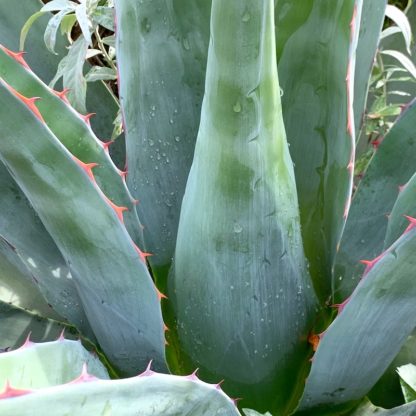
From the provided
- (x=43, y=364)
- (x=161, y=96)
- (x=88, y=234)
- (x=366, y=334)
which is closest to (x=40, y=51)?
(x=161, y=96)

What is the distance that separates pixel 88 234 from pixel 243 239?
6.7 inches

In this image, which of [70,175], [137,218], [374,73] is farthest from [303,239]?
[374,73]

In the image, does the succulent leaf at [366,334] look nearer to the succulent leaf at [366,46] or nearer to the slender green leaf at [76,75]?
the succulent leaf at [366,46]

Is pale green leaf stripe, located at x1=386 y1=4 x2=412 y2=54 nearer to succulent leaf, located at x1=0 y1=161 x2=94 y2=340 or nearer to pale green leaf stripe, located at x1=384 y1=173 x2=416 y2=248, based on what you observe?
pale green leaf stripe, located at x1=384 y1=173 x2=416 y2=248

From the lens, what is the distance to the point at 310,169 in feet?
2.86

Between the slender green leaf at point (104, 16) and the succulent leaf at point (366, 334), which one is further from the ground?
the slender green leaf at point (104, 16)

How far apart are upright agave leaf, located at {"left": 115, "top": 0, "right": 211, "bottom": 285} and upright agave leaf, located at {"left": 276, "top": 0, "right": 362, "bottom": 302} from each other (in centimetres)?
12

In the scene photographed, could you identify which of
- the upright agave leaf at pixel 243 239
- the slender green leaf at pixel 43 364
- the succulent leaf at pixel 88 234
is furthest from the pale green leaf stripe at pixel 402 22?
the slender green leaf at pixel 43 364

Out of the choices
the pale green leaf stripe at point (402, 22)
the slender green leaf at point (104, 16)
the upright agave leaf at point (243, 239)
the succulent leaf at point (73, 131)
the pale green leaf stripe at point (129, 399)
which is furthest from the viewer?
the slender green leaf at point (104, 16)

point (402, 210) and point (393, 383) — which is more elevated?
point (402, 210)

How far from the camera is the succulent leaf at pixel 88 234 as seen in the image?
0.73 meters

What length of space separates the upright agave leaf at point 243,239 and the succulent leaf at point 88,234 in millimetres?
53

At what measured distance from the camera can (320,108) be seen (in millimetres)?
839

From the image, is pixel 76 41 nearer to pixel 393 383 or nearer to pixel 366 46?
pixel 366 46
